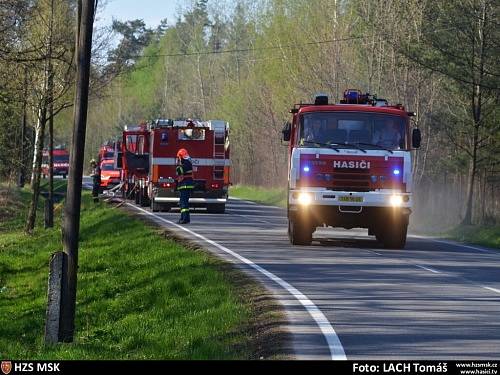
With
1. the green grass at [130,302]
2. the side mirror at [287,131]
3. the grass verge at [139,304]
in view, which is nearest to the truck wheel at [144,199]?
the green grass at [130,302]

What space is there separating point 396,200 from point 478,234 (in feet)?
26.1

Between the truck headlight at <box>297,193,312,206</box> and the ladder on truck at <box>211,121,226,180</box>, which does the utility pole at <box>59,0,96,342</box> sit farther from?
the ladder on truck at <box>211,121,226,180</box>

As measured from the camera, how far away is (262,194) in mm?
67062

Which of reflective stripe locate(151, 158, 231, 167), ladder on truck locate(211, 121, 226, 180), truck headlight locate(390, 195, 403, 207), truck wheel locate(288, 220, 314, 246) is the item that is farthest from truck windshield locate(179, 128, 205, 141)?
truck headlight locate(390, 195, 403, 207)

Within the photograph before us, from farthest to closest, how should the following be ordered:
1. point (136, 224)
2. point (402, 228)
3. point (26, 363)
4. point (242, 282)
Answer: point (136, 224) < point (402, 228) < point (242, 282) < point (26, 363)

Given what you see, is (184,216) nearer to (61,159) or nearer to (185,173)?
(185,173)

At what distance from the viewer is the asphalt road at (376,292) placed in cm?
1177

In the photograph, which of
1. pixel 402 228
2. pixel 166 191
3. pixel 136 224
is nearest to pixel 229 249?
pixel 402 228

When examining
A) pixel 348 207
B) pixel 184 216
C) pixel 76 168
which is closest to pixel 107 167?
pixel 184 216

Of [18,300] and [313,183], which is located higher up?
[313,183]

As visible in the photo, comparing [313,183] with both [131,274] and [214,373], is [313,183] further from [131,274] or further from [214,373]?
[214,373]

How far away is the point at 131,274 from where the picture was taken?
72.5ft

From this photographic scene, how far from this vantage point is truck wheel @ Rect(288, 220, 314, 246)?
80.9 ft

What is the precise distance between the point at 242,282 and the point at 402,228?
806 centimetres
